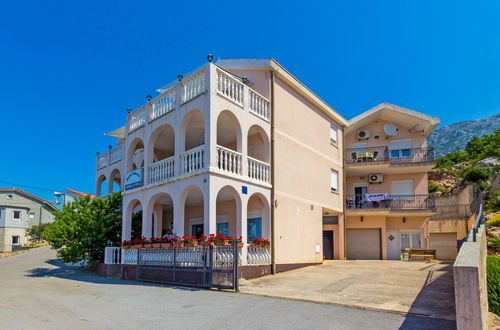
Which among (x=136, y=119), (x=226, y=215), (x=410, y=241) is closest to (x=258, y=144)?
(x=226, y=215)

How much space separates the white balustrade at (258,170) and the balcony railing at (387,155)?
11.3 metres

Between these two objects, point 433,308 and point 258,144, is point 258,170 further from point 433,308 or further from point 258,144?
point 433,308

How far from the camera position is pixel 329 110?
22.3 metres

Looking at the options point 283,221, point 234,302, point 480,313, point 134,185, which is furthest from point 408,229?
point 480,313

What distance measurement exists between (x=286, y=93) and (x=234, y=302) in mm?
10991

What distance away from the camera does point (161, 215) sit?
66.8ft

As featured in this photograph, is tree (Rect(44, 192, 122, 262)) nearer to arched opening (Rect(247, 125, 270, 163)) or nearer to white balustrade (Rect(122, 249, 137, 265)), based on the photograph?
white balustrade (Rect(122, 249, 137, 265))

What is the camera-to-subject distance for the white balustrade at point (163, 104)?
16.3m

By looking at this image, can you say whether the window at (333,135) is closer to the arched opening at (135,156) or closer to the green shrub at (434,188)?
the arched opening at (135,156)

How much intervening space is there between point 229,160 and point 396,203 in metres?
15.3

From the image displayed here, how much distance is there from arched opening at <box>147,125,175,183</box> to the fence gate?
10.1 ft

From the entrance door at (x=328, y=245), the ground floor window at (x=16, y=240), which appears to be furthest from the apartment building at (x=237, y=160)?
the ground floor window at (x=16, y=240)

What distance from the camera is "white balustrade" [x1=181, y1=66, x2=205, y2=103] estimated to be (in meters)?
14.5

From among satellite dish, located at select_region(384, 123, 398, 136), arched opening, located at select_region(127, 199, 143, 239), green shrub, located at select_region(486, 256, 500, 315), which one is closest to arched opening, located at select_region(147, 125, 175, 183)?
arched opening, located at select_region(127, 199, 143, 239)
